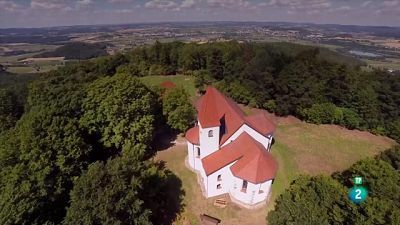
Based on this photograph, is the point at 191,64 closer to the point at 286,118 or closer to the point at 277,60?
the point at 277,60

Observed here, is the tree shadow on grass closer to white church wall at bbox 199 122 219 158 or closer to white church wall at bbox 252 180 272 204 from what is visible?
white church wall at bbox 199 122 219 158

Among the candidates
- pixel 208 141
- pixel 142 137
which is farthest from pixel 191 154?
pixel 142 137

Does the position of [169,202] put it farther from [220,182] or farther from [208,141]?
[208,141]

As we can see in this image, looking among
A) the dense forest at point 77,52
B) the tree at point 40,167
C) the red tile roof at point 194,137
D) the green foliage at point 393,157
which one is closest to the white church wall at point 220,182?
the red tile roof at point 194,137

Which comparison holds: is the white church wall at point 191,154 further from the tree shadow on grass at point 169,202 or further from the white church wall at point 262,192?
the white church wall at point 262,192

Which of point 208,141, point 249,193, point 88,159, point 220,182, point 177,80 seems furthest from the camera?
point 177,80

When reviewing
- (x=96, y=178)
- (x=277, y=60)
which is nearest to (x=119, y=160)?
(x=96, y=178)

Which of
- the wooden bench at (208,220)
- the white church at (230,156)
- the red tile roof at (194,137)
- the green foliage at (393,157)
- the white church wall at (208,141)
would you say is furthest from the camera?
the red tile roof at (194,137)

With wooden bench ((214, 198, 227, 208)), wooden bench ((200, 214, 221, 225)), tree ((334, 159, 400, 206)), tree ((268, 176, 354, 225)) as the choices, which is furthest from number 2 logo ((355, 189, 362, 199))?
wooden bench ((214, 198, 227, 208))
